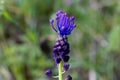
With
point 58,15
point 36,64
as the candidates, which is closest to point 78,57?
point 36,64

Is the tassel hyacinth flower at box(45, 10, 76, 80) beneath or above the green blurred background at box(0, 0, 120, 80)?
beneath

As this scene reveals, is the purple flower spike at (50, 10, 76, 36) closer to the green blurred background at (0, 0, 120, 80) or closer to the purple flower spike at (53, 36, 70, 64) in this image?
the purple flower spike at (53, 36, 70, 64)

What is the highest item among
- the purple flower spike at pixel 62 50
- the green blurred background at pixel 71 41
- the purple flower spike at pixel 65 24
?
the green blurred background at pixel 71 41

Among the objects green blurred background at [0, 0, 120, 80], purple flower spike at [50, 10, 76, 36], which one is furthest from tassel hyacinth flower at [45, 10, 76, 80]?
green blurred background at [0, 0, 120, 80]

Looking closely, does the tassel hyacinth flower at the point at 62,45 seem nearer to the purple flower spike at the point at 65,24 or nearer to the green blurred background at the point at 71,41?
the purple flower spike at the point at 65,24

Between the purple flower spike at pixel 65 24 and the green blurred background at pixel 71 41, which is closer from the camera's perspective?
the purple flower spike at pixel 65 24

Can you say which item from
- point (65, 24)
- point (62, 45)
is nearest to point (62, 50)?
point (62, 45)

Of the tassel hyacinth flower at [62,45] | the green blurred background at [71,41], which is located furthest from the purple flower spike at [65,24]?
the green blurred background at [71,41]

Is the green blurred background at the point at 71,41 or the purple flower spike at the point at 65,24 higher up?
the green blurred background at the point at 71,41
